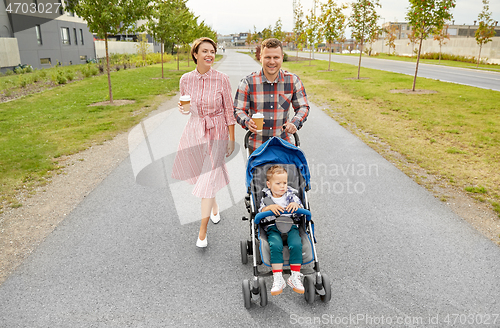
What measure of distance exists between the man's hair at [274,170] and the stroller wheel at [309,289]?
37.6 inches

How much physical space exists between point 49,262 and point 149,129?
6.27 meters

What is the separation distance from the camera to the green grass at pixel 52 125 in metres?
6.45

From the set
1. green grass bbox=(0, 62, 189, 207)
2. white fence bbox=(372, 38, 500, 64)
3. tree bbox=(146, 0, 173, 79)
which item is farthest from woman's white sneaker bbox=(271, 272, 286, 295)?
white fence bbox=(372, 38, 500, 64)

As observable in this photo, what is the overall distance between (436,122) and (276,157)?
851 centimetres

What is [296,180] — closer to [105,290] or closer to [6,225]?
[105,290]

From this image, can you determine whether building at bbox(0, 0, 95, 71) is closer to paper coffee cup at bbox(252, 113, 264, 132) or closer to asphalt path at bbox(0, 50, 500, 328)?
asphalt path at bbox(0, 50, 500, 328)

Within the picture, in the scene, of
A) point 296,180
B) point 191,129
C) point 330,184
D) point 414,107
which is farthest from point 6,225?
point 414,107

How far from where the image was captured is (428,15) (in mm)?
14305

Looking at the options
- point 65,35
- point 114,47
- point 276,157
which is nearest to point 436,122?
point 276,157

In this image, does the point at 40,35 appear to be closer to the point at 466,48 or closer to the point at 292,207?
the point at 292,207

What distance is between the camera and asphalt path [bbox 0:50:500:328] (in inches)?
114

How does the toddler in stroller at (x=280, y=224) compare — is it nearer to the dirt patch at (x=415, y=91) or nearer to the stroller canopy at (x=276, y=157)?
the stroller canopy at (x=276, y=157)

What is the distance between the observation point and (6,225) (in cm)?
448

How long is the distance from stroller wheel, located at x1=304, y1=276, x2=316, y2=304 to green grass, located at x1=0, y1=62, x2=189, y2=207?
4.41m
